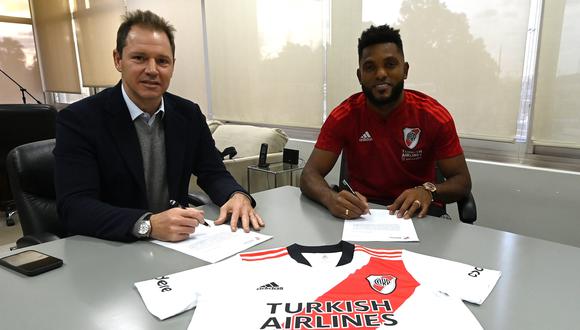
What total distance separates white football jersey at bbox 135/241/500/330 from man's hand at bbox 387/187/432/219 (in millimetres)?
328

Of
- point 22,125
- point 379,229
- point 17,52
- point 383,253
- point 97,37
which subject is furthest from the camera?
point 17,52

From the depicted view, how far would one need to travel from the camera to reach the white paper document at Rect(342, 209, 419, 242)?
1.17 metres

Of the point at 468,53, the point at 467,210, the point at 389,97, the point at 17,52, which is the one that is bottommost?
the point at 467,210

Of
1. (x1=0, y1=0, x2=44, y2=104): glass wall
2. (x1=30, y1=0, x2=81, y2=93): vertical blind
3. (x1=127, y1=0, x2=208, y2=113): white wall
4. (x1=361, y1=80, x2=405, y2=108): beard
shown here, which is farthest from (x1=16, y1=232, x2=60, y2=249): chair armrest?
(x1=0, y1=0, x2=44, y2=104): glass wall

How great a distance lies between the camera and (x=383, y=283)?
87 cm

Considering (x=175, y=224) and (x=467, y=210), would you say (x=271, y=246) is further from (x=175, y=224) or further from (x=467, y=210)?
(x=467, y=210)

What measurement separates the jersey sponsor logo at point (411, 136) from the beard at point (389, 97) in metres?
0.15

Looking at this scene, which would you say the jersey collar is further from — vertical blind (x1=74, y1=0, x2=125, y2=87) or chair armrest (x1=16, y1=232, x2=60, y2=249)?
vertical blind (x1=74, y1=0, x2=125, y2=87)

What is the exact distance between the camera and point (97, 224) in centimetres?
117

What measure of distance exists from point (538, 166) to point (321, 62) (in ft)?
5.24

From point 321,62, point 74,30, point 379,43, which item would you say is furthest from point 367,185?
point 74,30

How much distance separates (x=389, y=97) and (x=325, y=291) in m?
1.21

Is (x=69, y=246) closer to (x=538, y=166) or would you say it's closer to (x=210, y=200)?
(x=210, y=200)

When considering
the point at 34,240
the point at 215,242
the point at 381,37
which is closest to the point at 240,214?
the point at 215,242
